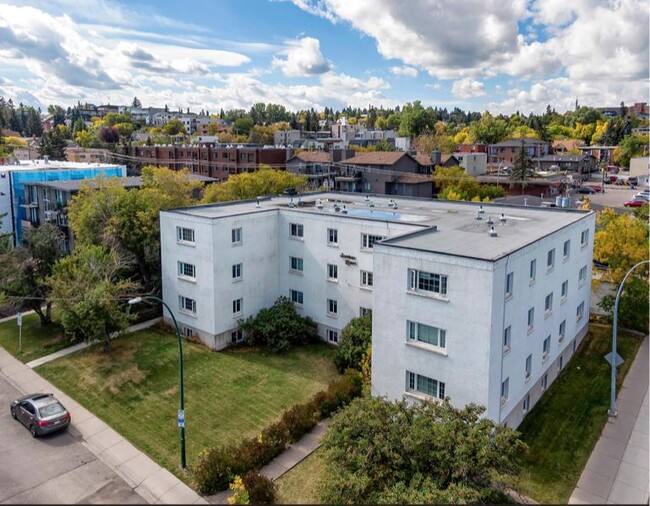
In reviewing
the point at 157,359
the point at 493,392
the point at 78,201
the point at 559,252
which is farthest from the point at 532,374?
the point at 78,201

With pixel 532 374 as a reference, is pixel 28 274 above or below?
above

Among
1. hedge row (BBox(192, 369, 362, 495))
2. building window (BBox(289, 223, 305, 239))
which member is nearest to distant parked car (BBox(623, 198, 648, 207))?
building window (BBox(289, 223, 305, 239))

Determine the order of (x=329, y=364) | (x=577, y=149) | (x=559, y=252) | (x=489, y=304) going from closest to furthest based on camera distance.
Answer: (x=489, y=304) → (x=559, y=252) → (x=329, y=364) → (x=577, y=149)

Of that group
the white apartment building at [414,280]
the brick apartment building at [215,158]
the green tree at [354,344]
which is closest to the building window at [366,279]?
the white apartment building at [414,280]

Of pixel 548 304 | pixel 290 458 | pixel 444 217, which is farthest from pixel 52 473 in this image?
pixel 444 217

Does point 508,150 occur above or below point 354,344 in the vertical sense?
above

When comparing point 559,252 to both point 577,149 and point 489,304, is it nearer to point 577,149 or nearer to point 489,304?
point 489,304

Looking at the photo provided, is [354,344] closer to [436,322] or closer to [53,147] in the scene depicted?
[436,322]
